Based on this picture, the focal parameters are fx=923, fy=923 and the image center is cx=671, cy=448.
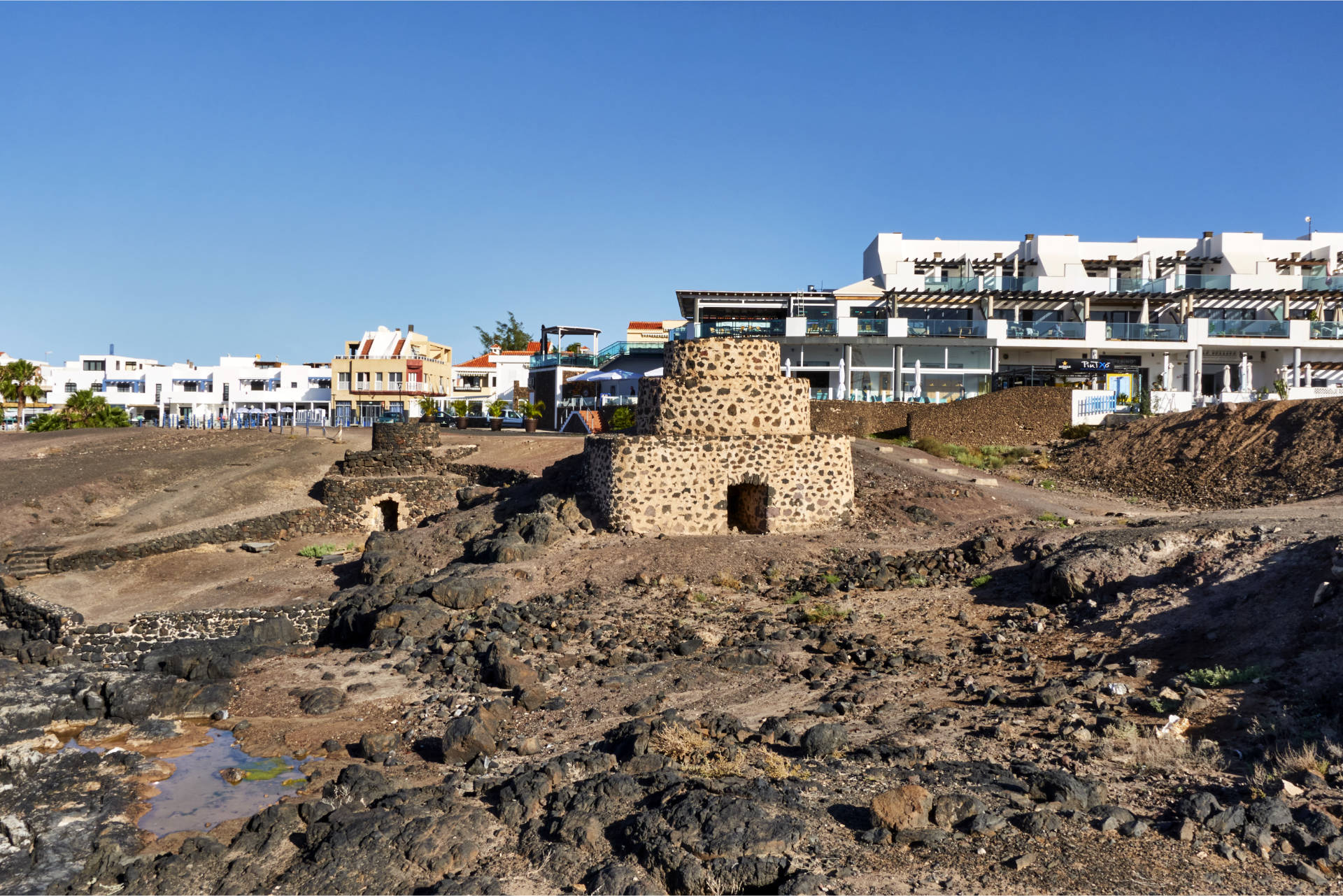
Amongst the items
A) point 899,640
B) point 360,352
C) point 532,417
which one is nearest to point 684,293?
point 532,417

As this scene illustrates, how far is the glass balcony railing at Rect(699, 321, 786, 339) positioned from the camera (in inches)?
1619

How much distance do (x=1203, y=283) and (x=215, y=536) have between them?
43.2 m

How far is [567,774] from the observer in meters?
8.81

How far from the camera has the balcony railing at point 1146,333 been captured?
40.9 meters

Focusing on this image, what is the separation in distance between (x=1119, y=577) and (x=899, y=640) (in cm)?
316

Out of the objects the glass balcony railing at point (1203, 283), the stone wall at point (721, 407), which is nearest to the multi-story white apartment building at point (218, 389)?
the stone wall at point (721, 407)

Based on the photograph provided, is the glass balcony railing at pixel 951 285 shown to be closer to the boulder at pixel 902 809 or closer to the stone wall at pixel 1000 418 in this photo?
the stone wall at pixel 1000 418

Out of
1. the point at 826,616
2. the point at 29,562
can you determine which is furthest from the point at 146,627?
the point at 826,616

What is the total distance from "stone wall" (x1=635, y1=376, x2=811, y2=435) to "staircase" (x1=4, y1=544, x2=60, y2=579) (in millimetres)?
14660

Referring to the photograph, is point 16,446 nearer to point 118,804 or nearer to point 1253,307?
point 118,804

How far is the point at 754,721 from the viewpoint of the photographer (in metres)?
10.3

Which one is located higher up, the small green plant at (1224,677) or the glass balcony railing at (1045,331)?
the glass balcony railing at (1045,331)

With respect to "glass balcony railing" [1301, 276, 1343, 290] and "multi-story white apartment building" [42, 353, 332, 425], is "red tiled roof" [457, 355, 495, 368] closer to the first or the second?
"multi-story white apartment building" [42, 353, 332, 425]

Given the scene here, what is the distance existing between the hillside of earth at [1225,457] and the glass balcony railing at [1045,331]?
15.3 metres
